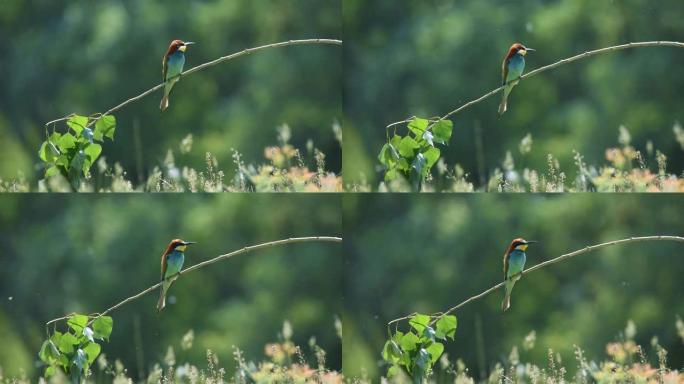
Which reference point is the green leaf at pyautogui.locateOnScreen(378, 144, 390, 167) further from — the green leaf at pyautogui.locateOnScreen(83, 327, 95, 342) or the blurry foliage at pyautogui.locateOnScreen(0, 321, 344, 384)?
the green leaf at pyautogui.locateOnScreen(83, 327, 95, 342)

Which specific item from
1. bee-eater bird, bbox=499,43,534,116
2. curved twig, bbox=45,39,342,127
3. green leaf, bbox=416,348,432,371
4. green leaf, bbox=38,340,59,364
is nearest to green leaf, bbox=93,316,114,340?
green leaf, bbox=38,340,59,364

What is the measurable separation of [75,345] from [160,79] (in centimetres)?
104

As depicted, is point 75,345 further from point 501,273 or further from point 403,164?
point 501,273

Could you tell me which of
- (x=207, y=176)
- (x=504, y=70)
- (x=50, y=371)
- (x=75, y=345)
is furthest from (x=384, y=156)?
(x=50, y=371)

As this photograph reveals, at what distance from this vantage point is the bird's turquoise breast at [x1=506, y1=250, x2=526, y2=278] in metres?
4.07

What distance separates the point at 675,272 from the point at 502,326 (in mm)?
663

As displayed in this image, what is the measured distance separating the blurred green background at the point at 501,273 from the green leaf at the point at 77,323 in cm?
98

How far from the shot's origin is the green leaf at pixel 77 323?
4078 mm

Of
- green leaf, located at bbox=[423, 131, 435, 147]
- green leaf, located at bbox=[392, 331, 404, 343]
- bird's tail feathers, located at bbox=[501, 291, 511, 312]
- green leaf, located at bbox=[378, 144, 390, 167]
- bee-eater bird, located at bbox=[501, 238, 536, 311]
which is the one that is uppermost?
green leaf, located at bbox=[423, 131, 435, 147]

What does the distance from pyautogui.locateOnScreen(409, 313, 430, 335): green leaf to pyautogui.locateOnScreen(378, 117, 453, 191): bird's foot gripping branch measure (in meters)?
0.48

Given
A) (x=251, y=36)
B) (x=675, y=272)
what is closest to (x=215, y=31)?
(x=251, y=36)

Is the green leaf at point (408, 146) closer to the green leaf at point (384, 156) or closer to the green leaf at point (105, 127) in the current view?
the green leaf at point (384, 156)

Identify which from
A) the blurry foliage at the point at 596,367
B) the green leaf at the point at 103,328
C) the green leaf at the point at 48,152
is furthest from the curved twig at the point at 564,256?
the green leaf at the point at 48,152

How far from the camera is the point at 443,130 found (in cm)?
413
